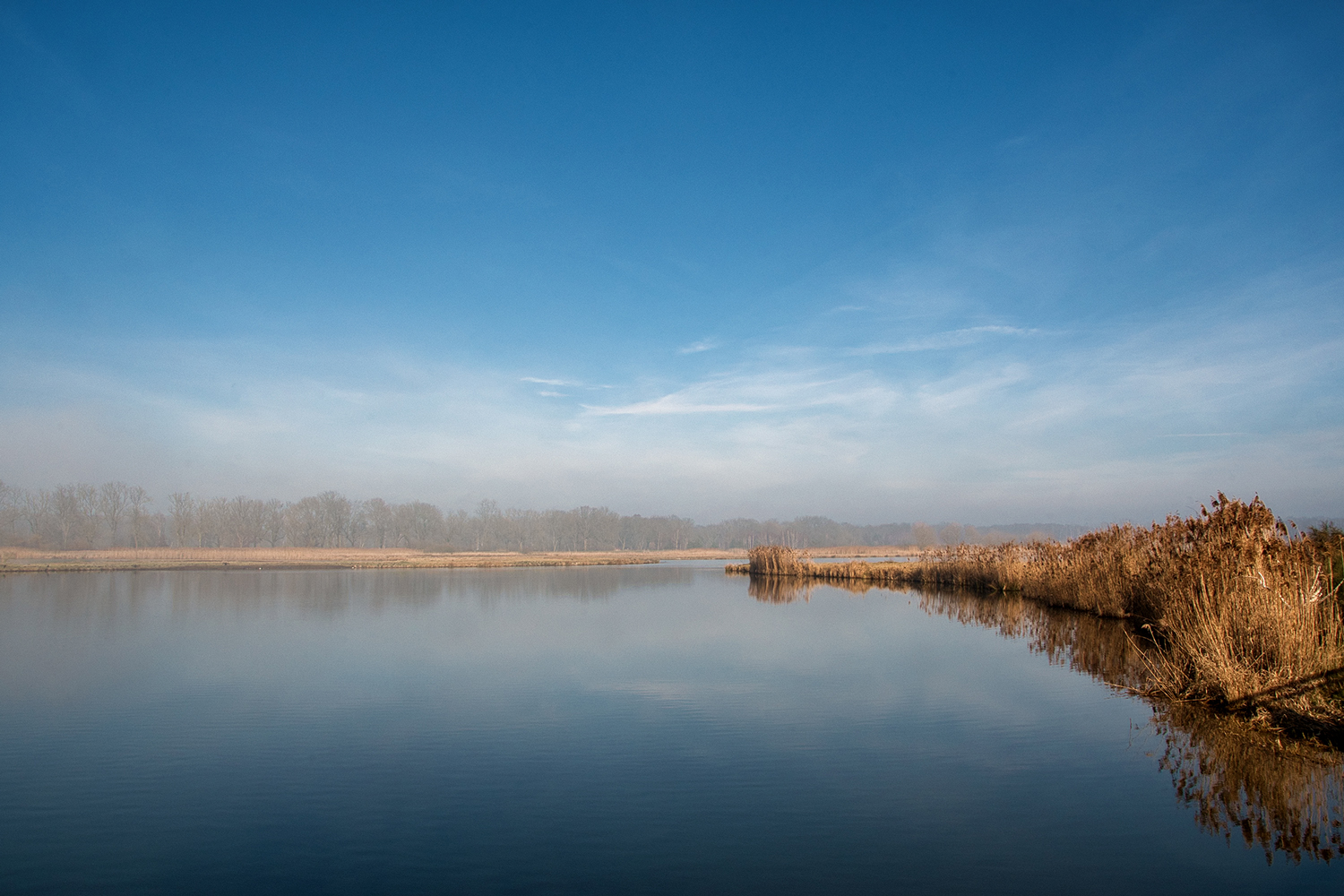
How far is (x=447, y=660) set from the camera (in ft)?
38.5

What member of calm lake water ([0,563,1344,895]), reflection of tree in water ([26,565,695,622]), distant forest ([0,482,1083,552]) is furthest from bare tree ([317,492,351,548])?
calm lake water ([0,563,1344,895])

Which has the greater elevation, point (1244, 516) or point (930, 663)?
point (1244, 516)

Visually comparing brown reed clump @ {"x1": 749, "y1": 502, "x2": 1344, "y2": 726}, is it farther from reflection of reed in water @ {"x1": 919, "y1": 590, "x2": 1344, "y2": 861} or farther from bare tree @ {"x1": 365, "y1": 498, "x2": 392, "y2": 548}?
bare tree @ {"x1": 365, "y1": 498, "x2": 392, "y2": 548}

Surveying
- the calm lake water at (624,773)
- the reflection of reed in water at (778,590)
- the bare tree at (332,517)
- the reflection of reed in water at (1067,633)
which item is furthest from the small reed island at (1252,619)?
the bare tree at (332,517)

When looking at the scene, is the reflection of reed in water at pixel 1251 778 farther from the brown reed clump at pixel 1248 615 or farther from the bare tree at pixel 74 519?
the bare tree at pixel 74 519

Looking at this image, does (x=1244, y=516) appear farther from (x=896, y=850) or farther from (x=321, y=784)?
(x=321, y=784)

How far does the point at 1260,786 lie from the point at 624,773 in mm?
4633

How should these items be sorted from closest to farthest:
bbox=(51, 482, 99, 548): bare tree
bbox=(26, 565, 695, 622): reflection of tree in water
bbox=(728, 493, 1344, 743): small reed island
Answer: bbox=(728, 493, 1344, 743): small reed island → bbox=(26, 565, 695, 622): reflection of tree in water → bbox=(51, 482, 99, 548): bare tree

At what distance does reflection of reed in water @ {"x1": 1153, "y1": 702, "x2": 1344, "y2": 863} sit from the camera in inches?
181

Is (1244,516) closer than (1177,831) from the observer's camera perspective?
No

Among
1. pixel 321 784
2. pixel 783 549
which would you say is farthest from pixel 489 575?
pixel 321 784

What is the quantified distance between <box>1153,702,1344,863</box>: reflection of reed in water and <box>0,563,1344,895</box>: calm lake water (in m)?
0.03

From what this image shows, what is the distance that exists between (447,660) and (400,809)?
21.7ft

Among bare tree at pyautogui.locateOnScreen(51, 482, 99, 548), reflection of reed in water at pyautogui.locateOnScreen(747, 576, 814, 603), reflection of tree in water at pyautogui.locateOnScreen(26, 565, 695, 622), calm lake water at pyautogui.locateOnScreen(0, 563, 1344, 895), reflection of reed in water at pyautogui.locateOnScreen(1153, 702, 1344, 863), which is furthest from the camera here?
bare tree at pyautogui.locateOnScreen(51, 482, 99, 548)
